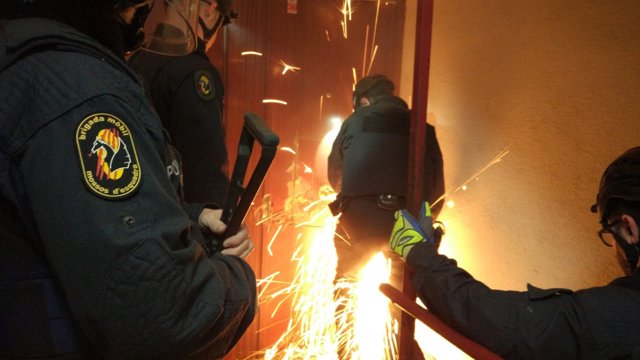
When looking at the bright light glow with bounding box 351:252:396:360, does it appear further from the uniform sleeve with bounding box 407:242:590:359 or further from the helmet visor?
the helmet visor

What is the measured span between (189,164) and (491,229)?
180 cm

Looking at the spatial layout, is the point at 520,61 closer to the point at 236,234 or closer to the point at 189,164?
the point at 189,164

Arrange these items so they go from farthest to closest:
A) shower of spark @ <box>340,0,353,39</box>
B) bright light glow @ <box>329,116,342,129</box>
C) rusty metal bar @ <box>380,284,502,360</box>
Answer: bright light glow @ <box>329,116,342,129</box> → shower of spark @ <box>340,0,353,39</box> → rusty metal bar @ <box>380,284,502,360</box>

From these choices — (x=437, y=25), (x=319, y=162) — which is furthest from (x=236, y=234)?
(x=437, y=25)

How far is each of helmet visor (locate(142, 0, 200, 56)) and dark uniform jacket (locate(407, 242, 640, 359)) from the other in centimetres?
108

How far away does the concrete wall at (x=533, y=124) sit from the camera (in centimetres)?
189

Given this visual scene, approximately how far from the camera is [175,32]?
4.61 feet

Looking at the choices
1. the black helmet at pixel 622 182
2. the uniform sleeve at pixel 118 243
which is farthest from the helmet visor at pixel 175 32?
the black helmet at pixel 622 182

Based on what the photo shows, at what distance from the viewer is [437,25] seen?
3.16 m

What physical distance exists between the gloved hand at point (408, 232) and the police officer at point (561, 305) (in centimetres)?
4

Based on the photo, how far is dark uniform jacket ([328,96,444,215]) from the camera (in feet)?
9.30

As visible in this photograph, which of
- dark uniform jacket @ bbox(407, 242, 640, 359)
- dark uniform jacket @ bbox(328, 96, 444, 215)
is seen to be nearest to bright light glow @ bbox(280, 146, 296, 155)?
dark uniform jacket @ bbox(328, 96, 444, 215)

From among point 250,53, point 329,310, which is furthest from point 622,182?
point 250,53

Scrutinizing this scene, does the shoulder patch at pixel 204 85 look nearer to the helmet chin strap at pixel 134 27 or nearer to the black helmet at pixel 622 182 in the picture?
the helmet chin strap at pixel 134 27
